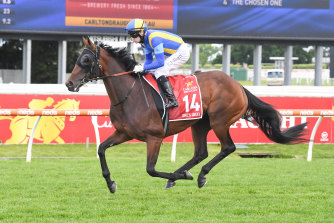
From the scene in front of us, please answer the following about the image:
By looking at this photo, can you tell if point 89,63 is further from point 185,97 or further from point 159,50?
point 185,97

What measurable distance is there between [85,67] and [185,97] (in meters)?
0.94

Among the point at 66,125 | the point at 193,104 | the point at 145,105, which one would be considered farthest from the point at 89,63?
the point at 66,125

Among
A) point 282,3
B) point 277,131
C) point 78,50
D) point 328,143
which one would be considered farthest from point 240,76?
point 277,131

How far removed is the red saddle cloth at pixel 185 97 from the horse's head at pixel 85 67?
1.64 ft

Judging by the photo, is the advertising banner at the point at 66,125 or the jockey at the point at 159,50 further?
the advertising banner at the point at 66,125

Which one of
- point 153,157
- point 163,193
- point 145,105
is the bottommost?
point 163,193

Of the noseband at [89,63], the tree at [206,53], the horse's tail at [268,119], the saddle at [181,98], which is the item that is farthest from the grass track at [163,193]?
the tree at [206,53]

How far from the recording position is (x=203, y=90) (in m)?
5.30

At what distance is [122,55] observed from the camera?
5141 millimetres

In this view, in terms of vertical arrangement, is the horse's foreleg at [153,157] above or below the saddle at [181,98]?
below

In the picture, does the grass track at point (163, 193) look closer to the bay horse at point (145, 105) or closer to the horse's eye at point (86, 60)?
the bay horse at point (145, 105)

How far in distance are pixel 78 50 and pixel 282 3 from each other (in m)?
6.46

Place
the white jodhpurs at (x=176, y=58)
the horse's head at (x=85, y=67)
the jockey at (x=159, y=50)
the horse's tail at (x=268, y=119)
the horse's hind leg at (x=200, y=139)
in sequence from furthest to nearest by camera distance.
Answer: the horse's tail at (x=268, y=119)
the horse's hind leg at (x=200, y=139)
the white jodhpurs at (x=176, y=58)
the jockey at (x=159, y=50)
the horse's head at (x=85, y=67)

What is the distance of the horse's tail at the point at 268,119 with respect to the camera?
5.73 m
